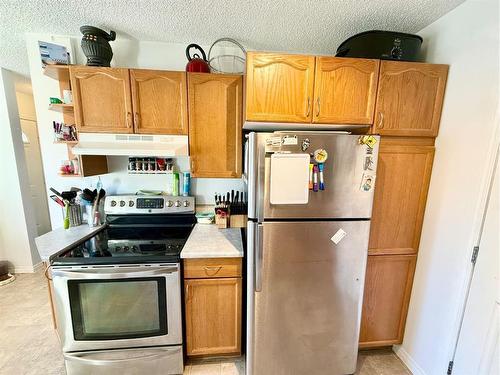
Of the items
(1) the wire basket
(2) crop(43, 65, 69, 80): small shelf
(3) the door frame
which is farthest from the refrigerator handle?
(2) crop(43, 65, 69, 80): small shelf

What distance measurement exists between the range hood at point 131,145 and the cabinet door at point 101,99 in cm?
6

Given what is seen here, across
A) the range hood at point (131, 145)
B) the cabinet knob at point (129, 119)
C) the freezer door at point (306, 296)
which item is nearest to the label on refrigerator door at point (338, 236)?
the freezer door at point (306, 296)

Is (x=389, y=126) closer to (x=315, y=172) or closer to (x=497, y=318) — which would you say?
(x=315, y=172)

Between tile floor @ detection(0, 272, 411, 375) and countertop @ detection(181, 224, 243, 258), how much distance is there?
0.93m

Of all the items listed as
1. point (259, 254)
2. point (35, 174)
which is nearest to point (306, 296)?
point (259, 254)

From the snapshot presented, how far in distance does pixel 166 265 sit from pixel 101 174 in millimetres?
1199

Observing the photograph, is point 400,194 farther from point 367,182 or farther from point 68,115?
point 68,115

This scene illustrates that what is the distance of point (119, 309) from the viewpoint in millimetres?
1438

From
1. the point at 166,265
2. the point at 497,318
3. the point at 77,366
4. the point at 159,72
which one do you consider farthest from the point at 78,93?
the point at 497,318

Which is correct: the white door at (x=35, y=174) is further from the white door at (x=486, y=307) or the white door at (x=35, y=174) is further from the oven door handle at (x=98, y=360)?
the white door at (x=486, y=307)

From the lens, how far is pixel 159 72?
1655 mm

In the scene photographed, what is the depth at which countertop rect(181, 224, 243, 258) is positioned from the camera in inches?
57.8

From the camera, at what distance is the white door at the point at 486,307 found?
43.8 inches

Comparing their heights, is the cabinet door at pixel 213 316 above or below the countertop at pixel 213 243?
below
